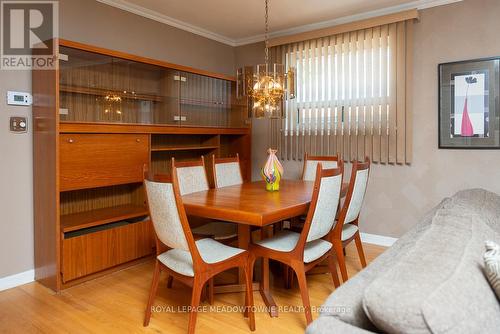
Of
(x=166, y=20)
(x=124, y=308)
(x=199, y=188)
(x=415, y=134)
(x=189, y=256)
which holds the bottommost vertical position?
(x=124, y=308)

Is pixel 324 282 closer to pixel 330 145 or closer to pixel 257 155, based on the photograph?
pixel 330 145

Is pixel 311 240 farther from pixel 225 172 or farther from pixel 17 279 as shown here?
pixel 17 279

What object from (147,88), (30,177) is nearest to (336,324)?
(30,177)

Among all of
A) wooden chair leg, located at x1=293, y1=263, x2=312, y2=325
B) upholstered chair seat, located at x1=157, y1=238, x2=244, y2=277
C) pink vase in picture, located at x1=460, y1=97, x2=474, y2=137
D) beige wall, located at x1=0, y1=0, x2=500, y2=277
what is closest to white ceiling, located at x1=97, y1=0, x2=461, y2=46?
beige wall, located at x1=0, y1=0, x2=500, y2=277

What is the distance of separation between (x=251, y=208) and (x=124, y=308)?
1.18 meters

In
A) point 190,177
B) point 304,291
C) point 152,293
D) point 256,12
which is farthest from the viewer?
point 256,12

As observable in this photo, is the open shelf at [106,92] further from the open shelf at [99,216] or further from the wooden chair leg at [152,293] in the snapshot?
the wooden chair leg at [152,293]

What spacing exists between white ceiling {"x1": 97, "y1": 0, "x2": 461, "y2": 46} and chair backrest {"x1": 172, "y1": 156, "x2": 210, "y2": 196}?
1.75m

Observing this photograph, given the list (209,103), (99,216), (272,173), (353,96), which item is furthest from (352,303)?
(209,103)

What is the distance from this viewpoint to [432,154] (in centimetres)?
366

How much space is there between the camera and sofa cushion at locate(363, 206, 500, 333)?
0.81 meters

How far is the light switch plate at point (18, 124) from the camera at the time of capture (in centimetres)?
282

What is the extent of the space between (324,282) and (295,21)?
2.96 m

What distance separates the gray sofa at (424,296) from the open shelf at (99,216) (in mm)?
2399
